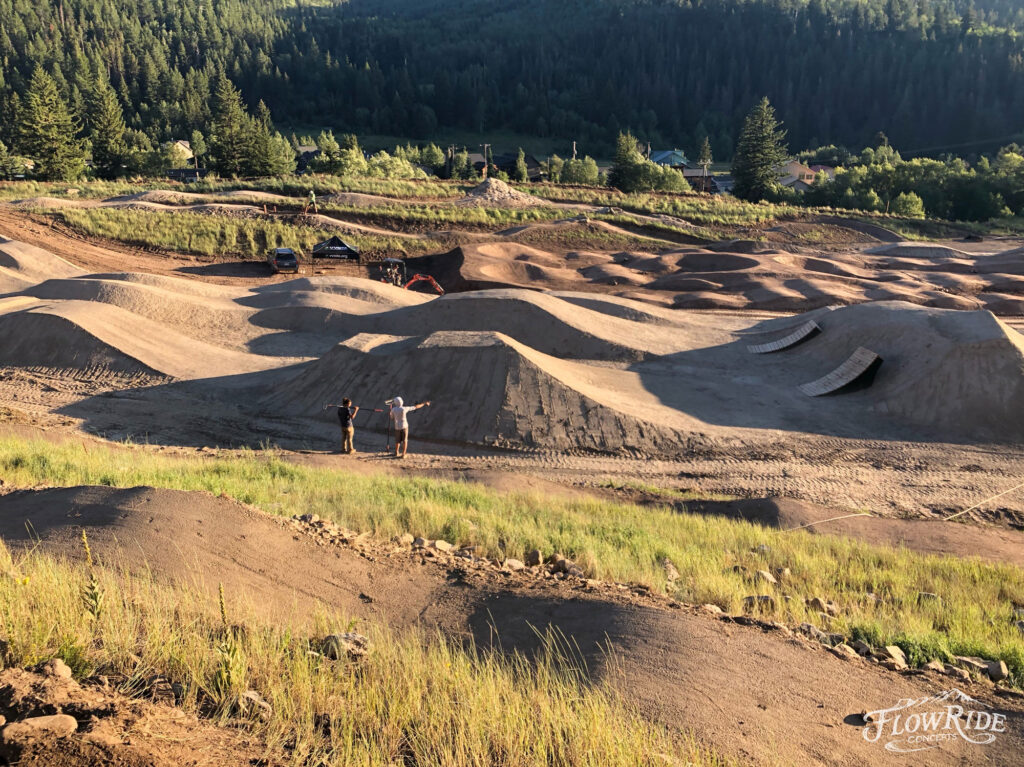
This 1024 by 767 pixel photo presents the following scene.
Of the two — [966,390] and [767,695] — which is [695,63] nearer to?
[966,390]

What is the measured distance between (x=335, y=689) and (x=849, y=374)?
1885 cm

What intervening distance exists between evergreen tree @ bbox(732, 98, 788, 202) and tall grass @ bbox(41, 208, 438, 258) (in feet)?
137

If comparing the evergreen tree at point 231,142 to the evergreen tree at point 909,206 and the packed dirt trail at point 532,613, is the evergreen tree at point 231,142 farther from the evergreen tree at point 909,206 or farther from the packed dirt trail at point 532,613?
the packed dirt trail at point 532,613

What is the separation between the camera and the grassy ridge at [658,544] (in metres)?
7.42

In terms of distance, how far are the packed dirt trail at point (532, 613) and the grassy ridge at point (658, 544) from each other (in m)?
1.14

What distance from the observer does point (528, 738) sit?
4.01 meters

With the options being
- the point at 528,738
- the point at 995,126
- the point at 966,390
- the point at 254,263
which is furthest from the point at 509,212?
the point at 995,126

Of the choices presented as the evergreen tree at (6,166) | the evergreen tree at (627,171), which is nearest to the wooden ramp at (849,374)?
the evergreen tree at (627,171)

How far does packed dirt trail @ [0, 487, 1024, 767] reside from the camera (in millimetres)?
4637

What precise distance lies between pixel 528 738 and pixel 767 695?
190cm

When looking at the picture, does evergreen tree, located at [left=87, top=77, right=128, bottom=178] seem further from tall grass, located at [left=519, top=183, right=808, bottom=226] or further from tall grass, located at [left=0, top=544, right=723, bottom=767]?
tall grass, located at [left=0, top=544, right=723, bottom=767]

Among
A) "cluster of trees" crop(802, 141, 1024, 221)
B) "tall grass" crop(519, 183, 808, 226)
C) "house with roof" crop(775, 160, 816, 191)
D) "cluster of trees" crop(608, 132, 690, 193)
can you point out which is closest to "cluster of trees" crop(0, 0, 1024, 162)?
"house with roof" crop(775, 160, 816, 191)

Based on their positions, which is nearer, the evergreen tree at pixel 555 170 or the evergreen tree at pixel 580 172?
the evergreen tree at pixel 580 172

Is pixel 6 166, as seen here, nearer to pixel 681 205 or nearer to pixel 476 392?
pixel 681 205
